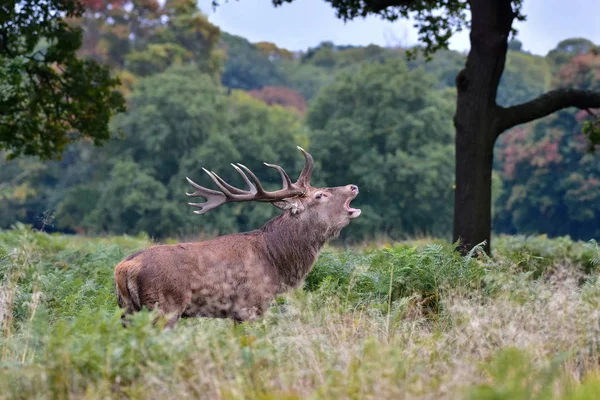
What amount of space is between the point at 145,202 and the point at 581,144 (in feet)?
71.1

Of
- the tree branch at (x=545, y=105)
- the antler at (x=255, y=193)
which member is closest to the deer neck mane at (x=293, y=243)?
the antler at (x=255, y=193)

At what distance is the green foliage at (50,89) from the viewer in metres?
14.3

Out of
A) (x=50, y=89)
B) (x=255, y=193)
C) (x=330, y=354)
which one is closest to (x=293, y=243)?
(x=255, y=193)

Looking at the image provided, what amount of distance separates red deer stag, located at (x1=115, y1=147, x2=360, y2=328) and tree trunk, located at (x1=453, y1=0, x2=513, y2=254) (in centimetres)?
393

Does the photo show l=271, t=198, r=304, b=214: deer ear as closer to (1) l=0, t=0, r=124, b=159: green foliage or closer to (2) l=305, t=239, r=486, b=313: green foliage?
(2) l=305, t=239, r=486, b=313: green foliage

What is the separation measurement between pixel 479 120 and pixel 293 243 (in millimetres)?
4956

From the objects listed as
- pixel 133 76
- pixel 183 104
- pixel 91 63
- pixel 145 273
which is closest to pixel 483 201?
pixel 145 273

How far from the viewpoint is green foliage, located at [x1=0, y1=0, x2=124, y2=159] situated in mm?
14320

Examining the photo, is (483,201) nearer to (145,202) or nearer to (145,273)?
(145,273)

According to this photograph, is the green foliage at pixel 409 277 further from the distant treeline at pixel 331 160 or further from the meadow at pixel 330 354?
the distant treeline at pixel 331 160

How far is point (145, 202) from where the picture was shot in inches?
1599

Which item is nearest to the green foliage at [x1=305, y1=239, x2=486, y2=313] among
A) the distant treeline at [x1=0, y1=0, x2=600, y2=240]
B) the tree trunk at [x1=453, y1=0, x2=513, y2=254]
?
the tree trunk at [x1=453, y1=0, x2=513, y2=254]

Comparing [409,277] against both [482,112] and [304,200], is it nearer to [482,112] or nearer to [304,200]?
[304,200]

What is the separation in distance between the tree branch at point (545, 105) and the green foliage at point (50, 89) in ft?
22.5
